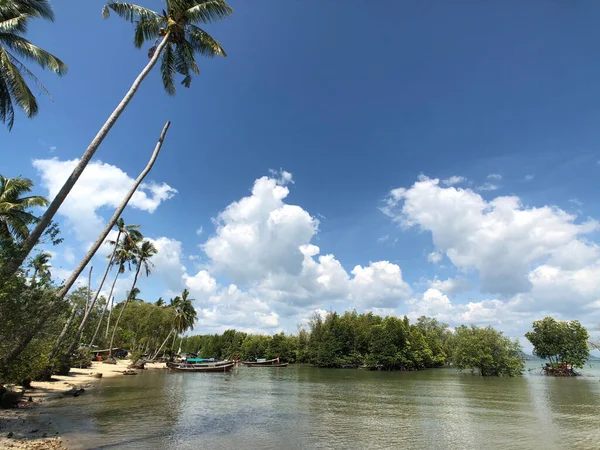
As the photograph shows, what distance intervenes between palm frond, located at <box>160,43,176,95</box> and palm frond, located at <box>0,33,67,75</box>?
497cm

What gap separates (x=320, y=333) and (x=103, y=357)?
49450mm

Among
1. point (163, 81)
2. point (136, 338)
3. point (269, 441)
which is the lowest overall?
point (269, 441)

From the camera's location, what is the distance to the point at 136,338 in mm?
76750

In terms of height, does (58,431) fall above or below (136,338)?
below

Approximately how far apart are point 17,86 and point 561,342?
74.6m

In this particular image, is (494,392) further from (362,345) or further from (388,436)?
(362,345)

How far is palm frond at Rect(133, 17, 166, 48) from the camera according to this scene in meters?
18.0

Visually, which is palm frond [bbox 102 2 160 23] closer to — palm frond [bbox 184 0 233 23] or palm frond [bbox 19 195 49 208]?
palm frond [bbox 184 0 233 23]

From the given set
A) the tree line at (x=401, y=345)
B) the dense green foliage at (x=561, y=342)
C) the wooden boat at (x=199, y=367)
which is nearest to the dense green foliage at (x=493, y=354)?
the tree line at (x=401, y=345)

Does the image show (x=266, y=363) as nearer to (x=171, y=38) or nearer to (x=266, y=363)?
(x=266, y=363)

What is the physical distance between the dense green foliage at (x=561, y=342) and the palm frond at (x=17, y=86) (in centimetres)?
7338

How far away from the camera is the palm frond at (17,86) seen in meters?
14.8

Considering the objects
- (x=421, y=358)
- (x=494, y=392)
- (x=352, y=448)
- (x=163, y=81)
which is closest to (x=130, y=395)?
(x=352, y=448)

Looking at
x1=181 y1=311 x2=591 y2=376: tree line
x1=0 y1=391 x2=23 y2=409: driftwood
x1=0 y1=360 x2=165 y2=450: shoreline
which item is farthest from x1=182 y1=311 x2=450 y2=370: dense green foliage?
x1=0 y1=391 x2=23 y2=409: driftwood
